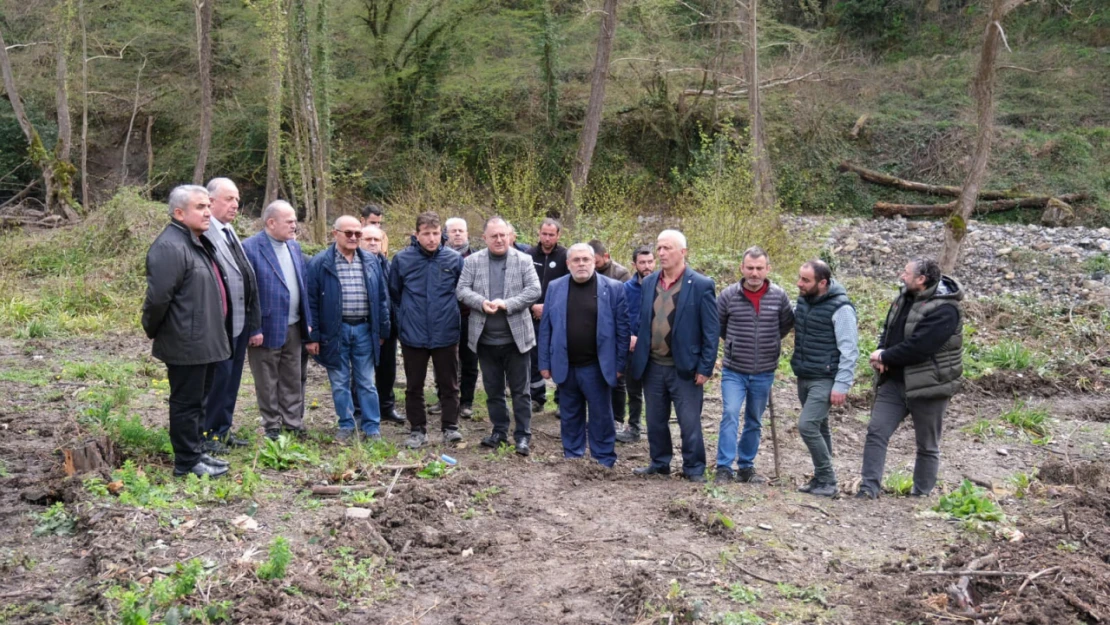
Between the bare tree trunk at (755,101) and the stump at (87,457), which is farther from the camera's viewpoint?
the bare tree trunk at (755,101)

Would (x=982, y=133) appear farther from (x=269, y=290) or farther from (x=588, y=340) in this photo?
(x=269, y=290)


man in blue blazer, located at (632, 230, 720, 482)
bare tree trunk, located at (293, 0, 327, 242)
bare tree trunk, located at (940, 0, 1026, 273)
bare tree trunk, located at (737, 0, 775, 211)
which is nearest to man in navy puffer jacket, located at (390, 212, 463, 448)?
man in blue blazer, located at (632, 230, 720, 482)

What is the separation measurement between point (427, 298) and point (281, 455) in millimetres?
1657

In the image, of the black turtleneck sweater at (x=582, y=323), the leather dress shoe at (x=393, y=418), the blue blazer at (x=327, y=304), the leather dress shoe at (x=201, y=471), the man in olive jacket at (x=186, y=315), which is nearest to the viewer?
the man in olive jacket at (x=186, y=315)

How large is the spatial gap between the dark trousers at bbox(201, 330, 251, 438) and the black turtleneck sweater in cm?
231

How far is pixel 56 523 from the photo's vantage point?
4844mm

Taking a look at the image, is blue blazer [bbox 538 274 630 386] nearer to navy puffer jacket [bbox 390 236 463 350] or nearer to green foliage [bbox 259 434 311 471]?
navy puffer jacket [bbox 390 236 463 350]

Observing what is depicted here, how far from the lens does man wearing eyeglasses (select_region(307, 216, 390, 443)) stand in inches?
266

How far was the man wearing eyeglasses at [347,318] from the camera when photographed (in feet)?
22.1

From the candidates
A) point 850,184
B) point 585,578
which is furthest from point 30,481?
point 850,184

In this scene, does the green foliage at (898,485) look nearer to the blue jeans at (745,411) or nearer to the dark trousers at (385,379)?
the blue jeans at (745,411)

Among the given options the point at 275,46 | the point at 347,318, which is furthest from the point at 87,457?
the point at 275,46

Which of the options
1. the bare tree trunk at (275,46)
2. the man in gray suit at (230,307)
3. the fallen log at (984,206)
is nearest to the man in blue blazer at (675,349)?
the man in gray suit at (230,307)

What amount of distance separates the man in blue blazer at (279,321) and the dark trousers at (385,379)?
0.80 metres
